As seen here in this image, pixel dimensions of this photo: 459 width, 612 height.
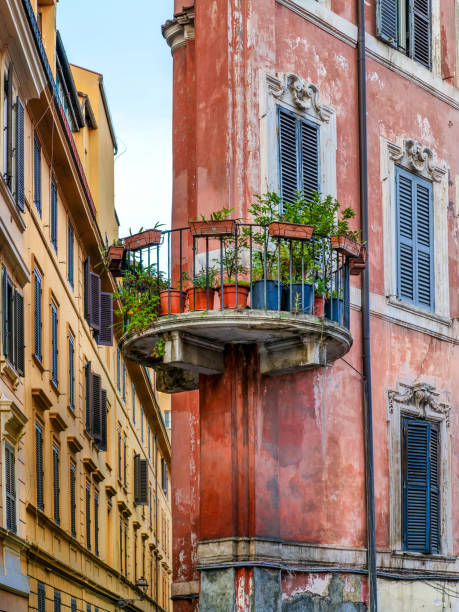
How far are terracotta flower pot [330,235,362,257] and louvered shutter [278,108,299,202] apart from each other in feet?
4.65

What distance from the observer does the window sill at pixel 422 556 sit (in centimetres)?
1822

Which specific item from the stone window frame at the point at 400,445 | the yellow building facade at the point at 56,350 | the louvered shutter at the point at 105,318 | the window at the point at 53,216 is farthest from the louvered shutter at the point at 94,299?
the stone window frame at the point at 400,445

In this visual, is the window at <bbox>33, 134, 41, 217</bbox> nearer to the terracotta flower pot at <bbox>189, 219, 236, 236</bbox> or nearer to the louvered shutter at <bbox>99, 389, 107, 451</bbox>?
the louvered shutter at <bbox>99, 389, 107, 451</bbox>

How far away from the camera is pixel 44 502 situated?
79.8 feet

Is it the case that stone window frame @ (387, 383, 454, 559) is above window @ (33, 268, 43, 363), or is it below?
below

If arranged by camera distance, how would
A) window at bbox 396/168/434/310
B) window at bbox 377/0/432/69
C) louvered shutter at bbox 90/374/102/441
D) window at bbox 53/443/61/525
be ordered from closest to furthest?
window at bbox 396/168/434/310
window at bbox 377/0/432/69
window at bbox 53/443/61/525
louvered shutter at bbox 90/374/102/441

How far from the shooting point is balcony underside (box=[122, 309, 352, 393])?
51.4ft

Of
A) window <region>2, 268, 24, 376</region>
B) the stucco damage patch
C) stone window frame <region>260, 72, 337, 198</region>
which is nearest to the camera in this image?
the stucco damage patch

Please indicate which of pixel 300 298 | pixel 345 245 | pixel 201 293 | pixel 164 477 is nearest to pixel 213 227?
pixel 201 293

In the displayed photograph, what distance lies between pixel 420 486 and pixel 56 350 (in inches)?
386

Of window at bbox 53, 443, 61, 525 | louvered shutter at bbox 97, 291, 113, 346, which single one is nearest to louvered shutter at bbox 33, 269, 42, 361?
window at bbox 53, 443, 61, 525

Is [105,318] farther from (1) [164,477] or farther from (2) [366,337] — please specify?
(1) [164,477]

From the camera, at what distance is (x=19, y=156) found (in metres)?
22.0

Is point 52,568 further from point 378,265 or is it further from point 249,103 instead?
point 249,103
